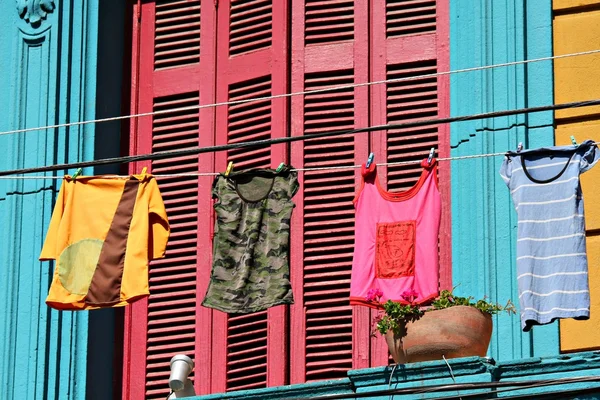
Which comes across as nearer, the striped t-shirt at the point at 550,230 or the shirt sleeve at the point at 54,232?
the striped t-shirt at the point at 550,230

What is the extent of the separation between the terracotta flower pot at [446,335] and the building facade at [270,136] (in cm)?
52

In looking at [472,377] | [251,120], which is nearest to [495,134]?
[251,120]

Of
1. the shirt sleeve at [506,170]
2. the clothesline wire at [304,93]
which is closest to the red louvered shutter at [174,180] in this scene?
the clothesline wire at [304,93]

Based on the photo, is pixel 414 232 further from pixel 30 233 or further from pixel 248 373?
pixel 30 233

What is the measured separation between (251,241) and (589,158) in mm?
2217

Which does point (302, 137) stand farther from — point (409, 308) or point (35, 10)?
point (35, 10)

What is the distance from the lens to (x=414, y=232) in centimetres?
1364

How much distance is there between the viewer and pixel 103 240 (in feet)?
46.9

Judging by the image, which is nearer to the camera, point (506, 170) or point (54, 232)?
point (506, 170)

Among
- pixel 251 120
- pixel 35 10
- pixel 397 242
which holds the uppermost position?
pixel 35 10

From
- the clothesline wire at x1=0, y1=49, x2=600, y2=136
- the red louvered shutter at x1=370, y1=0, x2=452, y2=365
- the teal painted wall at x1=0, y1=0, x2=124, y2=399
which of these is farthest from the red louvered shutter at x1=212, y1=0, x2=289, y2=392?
the teal painted wall at x1=0, y1=0, x2=124, y2=399

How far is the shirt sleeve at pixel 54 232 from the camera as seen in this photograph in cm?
1430

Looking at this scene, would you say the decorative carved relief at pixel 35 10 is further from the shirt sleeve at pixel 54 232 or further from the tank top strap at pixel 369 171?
the tank top strap at pixel 369 171

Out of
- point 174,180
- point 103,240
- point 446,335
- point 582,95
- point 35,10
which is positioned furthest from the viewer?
point 35,10
